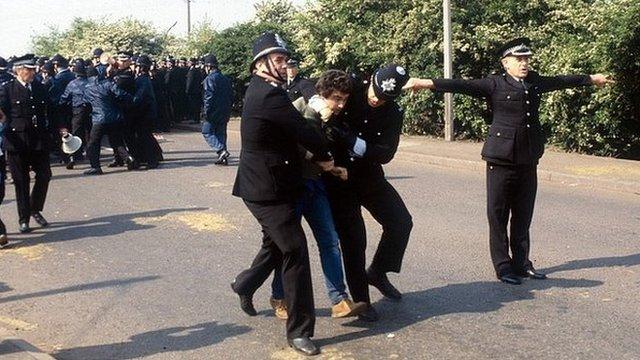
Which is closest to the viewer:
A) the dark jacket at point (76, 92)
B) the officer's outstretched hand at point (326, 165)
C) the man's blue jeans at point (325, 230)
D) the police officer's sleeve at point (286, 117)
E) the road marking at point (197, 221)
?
the police officer's sleeve at point (286, 117)

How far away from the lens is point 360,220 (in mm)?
5902

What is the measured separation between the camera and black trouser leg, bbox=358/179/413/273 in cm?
602

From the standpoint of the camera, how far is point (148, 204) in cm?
1088

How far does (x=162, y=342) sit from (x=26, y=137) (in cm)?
465

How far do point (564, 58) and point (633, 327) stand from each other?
9.54 metres

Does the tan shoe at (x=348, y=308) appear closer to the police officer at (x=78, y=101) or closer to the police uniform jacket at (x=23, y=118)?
the police uniform jacket at (x=23, y=118)

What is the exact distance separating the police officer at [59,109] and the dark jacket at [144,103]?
1405 millimetres

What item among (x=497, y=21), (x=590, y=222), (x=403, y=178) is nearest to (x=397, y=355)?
(x=590, y=222)

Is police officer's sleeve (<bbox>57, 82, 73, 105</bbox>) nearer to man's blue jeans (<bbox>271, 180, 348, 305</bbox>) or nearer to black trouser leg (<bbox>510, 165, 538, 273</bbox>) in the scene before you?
black trouser leg (<bbox>510, 165, 538, 273</bbox>)

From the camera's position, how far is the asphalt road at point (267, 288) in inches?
215

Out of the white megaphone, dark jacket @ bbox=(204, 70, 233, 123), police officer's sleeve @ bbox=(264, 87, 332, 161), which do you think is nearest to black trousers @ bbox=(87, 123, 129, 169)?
the white megaphone

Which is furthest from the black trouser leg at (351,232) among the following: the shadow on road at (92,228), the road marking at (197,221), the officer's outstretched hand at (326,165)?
the shadow on road at (92,228)

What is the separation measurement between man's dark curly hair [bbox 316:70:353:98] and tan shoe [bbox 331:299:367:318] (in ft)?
4.64

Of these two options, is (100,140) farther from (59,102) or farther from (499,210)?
(499,210)
